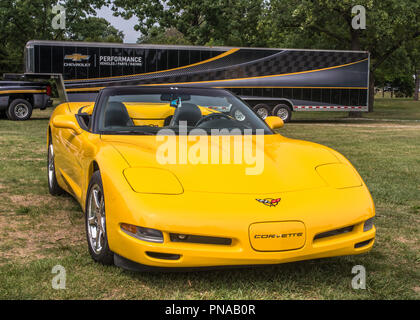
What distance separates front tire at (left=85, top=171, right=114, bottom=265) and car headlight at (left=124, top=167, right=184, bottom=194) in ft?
1.03

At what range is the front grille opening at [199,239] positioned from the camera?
323 centimetres

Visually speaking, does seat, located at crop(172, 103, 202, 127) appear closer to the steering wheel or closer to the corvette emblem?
the steering wheel

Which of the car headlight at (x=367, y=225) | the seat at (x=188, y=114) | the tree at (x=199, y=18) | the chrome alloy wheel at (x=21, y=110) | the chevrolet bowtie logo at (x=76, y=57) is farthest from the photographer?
the tree at (x=199, y=18)

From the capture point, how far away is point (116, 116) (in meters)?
4.72

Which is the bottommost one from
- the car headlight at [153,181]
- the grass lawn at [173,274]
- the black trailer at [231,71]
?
the grass lawn at [173,274]

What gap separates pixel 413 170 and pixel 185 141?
5.72 metres

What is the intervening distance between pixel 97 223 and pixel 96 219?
0.17 ft

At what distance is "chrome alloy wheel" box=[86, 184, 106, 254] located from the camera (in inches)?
149

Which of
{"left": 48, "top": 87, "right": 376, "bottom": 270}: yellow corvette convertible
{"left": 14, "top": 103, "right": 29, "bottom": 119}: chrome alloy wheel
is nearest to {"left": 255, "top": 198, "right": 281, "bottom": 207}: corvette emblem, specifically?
{"left": 48, "top": 87, "right": 376, "bottom": 270}: yellow corvette convertible

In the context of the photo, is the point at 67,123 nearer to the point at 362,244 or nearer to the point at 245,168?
the point at 245,168

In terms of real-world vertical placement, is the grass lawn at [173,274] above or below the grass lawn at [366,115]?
below

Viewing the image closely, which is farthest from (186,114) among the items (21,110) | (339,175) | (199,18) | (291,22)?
(199,18)

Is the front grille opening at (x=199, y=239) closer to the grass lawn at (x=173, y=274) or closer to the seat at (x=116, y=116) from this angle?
the grass lawn at (x=173, y=274)

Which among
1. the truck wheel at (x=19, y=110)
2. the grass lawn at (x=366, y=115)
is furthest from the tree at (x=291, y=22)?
the truck wheel at (x=19, y=110)
